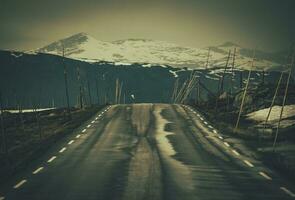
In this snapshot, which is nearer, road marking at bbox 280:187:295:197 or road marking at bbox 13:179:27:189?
road marking at bbox 280:187:295:197

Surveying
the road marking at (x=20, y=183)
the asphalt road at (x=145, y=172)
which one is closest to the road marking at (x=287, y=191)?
the asphalt road at (x=145, y=172)

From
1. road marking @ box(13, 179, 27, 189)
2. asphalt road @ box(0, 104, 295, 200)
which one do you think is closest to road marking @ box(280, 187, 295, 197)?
asphalt road @ box(0, 104, 295, 200)

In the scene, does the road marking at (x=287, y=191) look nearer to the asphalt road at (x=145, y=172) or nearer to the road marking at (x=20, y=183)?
the asphalt road at (x=145, y=172)

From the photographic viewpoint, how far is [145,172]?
53.2 ft

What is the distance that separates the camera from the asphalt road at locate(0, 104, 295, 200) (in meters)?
12.7

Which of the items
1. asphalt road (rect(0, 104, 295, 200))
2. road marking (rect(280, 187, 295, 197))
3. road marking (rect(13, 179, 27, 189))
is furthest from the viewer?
road marking (rect(13, 179, 27, 189))

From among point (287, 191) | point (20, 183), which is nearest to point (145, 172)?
point (20, 183)

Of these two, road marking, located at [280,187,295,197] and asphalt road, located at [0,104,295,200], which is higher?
road marking, located at [280,187,295,197]

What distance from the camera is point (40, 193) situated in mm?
12867

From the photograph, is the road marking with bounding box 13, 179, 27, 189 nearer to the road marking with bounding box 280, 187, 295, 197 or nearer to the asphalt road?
the asphalt road

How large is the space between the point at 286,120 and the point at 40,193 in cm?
2292

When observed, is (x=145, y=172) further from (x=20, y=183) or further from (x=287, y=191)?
(x=287, y=191)

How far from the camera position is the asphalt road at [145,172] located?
12.7 m

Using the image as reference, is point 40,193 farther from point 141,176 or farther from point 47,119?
point 47,119
